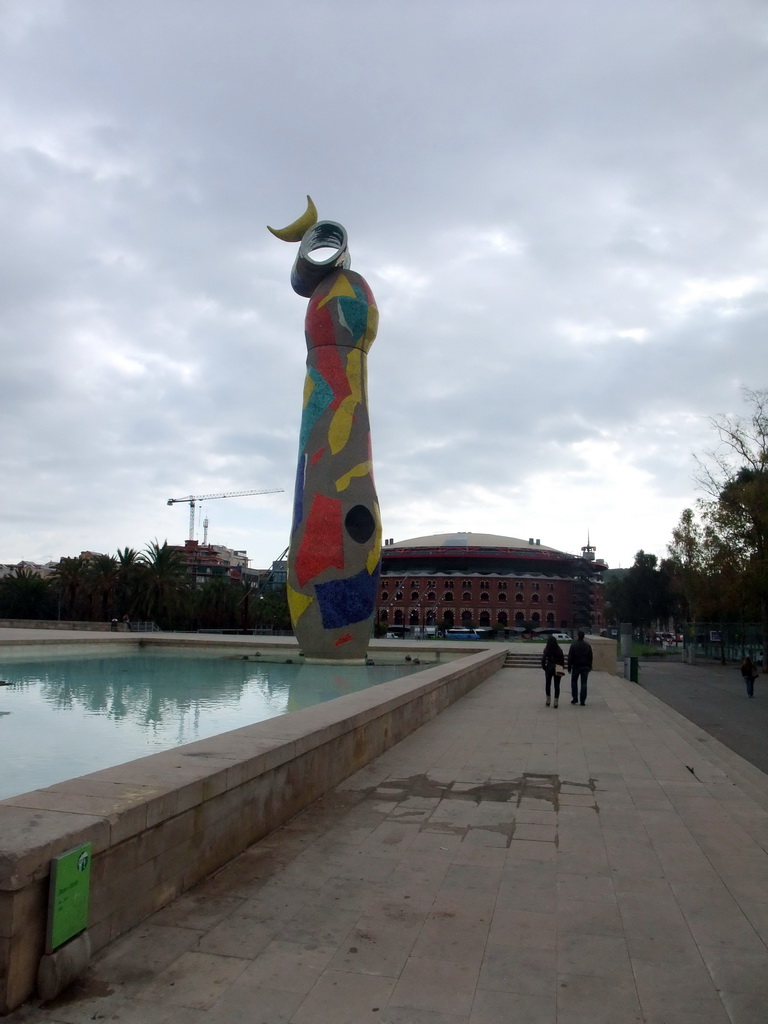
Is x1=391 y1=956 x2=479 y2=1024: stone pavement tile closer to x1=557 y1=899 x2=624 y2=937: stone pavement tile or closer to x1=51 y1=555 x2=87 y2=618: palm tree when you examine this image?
x1=557 y1=899 x2=624 y2=937: stone pavement tile

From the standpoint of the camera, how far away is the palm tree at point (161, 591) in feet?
137

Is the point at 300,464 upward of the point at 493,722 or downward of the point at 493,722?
upward

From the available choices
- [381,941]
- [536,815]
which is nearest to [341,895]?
[381,941]

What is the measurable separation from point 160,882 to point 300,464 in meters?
19.2

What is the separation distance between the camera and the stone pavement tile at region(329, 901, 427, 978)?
3.22 m

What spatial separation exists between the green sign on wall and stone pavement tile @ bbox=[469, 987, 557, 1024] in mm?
1520

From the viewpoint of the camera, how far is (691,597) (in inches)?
1801

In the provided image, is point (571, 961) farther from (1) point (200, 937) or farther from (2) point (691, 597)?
(2) point (691, 597)

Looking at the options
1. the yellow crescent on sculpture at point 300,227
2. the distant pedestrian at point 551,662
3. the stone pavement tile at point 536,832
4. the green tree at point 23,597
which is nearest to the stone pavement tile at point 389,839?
the stone pavement tile at point 536,832

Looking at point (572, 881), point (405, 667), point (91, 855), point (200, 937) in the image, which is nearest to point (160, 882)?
point (200, 937)

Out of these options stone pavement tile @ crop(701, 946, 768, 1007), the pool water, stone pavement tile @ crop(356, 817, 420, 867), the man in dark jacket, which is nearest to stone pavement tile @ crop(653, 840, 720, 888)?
stone pavement tile @ crop(701, 946, 768, 1007)

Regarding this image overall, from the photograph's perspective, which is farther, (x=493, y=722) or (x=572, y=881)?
(x=493, y=722)

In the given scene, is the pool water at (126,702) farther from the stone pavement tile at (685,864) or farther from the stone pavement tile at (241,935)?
the stone pavement tile at (685,864)

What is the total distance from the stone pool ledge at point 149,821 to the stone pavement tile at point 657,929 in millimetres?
2117
